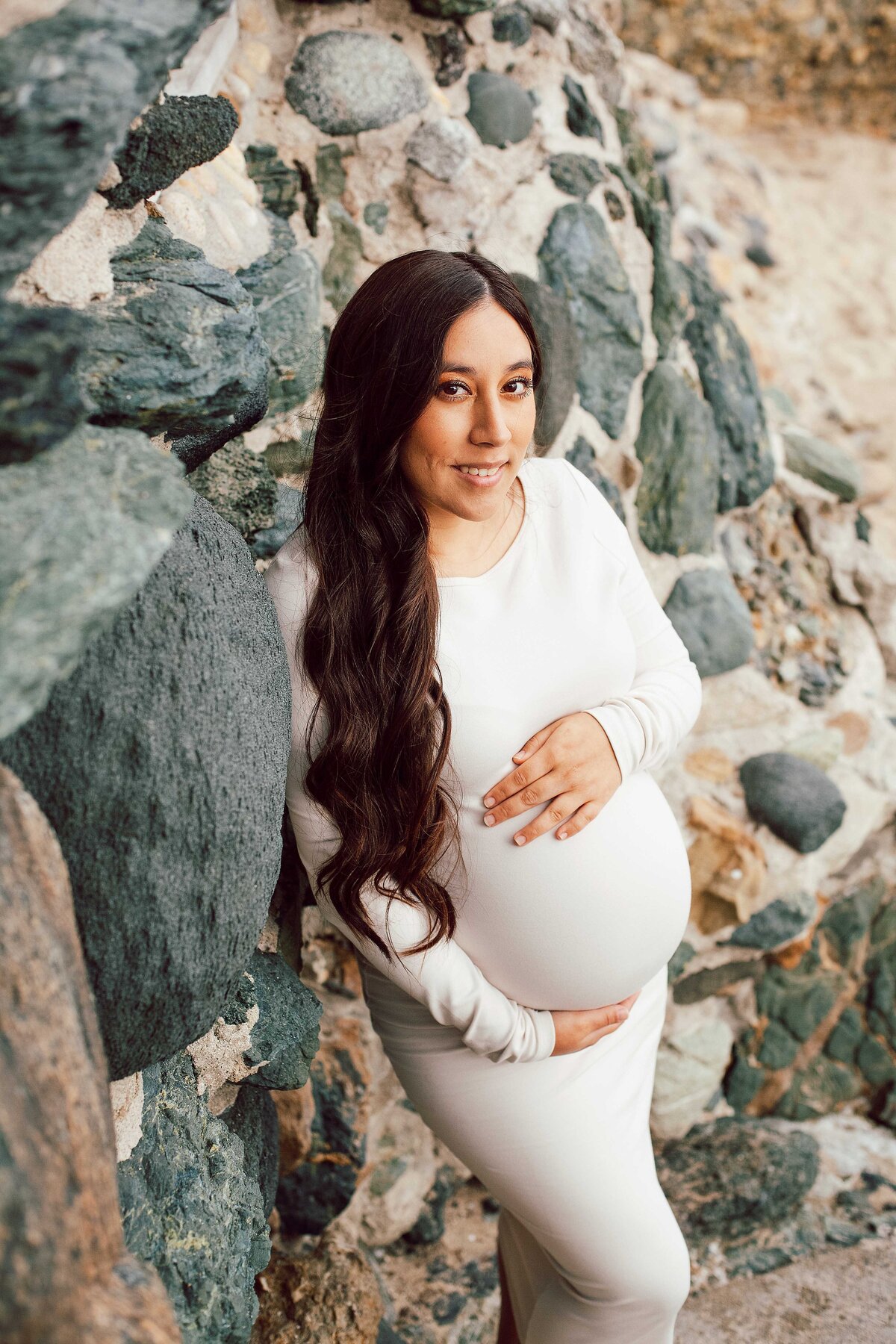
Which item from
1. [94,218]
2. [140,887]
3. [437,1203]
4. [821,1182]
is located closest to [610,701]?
[140,887]

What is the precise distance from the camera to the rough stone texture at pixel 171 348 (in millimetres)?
964

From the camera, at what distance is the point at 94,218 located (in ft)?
3.37

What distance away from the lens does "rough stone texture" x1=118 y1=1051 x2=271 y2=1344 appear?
1037 mm

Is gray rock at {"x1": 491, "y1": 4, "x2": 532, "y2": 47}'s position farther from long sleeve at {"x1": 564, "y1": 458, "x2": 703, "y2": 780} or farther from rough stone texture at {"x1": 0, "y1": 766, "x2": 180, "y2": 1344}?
rough stone texture at {"x1": 0, "y1": 766, "x2": 180, "y2": 1344}

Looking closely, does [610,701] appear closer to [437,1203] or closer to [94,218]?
[94,218]

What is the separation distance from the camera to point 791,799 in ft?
7.51

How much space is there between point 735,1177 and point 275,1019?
1.38 metres

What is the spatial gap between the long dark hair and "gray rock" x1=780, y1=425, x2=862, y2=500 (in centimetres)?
150

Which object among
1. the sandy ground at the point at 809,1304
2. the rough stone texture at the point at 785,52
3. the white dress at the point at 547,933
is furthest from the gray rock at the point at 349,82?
the rough stone texture at the point at 785,52

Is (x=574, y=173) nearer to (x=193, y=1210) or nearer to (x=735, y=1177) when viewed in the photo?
(x=193, y=1210)

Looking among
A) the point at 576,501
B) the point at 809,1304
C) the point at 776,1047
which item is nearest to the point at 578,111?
the point at 576,501

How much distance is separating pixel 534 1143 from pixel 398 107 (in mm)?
1726

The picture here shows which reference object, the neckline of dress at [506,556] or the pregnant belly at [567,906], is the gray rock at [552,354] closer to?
the neckline of dress at [506,556]

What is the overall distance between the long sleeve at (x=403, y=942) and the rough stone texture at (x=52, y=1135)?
53 cm
